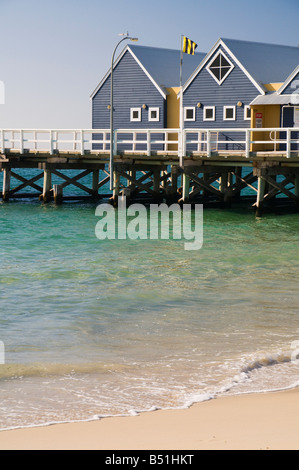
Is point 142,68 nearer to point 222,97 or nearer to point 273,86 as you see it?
point 222,97

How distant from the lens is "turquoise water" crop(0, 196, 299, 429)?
820 cm

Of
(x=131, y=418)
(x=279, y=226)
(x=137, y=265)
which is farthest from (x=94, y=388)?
(x=279, y=226)

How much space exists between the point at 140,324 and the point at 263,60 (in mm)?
25777

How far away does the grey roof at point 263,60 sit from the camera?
33.5 m

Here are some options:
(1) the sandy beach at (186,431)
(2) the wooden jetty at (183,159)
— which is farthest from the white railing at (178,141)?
(1) the sandy beach at (186,431)

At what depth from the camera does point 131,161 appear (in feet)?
105

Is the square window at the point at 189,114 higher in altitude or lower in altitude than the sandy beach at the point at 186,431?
higher

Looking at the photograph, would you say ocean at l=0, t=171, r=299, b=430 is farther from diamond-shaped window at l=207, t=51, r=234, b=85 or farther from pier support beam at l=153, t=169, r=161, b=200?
diamond-shaped window at l=207, t=51, r=234, b=85

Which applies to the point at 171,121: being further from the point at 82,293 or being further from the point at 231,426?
the point at 231,426

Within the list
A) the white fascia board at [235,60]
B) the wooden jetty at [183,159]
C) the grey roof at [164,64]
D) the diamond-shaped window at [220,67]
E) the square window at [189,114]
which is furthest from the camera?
the grey roof at [164,64]

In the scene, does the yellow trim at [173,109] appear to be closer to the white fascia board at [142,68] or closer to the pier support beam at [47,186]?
the white fascia board at [142,68]

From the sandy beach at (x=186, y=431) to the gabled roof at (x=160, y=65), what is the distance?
101 feet

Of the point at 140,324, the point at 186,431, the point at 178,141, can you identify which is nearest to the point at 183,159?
the point at 178,141

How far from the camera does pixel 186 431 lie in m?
6.56
